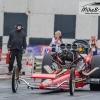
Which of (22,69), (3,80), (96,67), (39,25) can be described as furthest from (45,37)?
(96,67)

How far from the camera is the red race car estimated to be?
581 inches

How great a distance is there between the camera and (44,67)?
1598cm

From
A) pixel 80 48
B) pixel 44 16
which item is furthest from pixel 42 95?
pixel 44 16

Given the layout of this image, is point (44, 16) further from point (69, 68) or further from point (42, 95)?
point (42, 95)

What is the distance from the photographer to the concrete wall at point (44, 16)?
27.0m

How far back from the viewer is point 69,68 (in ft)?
51.9

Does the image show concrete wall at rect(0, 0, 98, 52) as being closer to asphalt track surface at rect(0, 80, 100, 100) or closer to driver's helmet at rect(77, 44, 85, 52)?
driver's helmet at rect(77, 44, 85, 52)

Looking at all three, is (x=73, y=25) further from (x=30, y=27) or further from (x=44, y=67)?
(x=44, y=67)

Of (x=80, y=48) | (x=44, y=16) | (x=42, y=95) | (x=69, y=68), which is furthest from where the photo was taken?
(x=44, y=16)

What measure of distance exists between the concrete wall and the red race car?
32.3 feet

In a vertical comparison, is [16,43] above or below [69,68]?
above

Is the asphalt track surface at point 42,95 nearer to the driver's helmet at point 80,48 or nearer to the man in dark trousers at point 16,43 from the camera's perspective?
the driver's helmet at point 80,48

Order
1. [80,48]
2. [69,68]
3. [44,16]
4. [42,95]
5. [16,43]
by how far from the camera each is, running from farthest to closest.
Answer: [44,16] < [16,43] < [80,48] < [69,68] < [42,95]

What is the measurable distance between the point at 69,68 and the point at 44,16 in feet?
37.9
